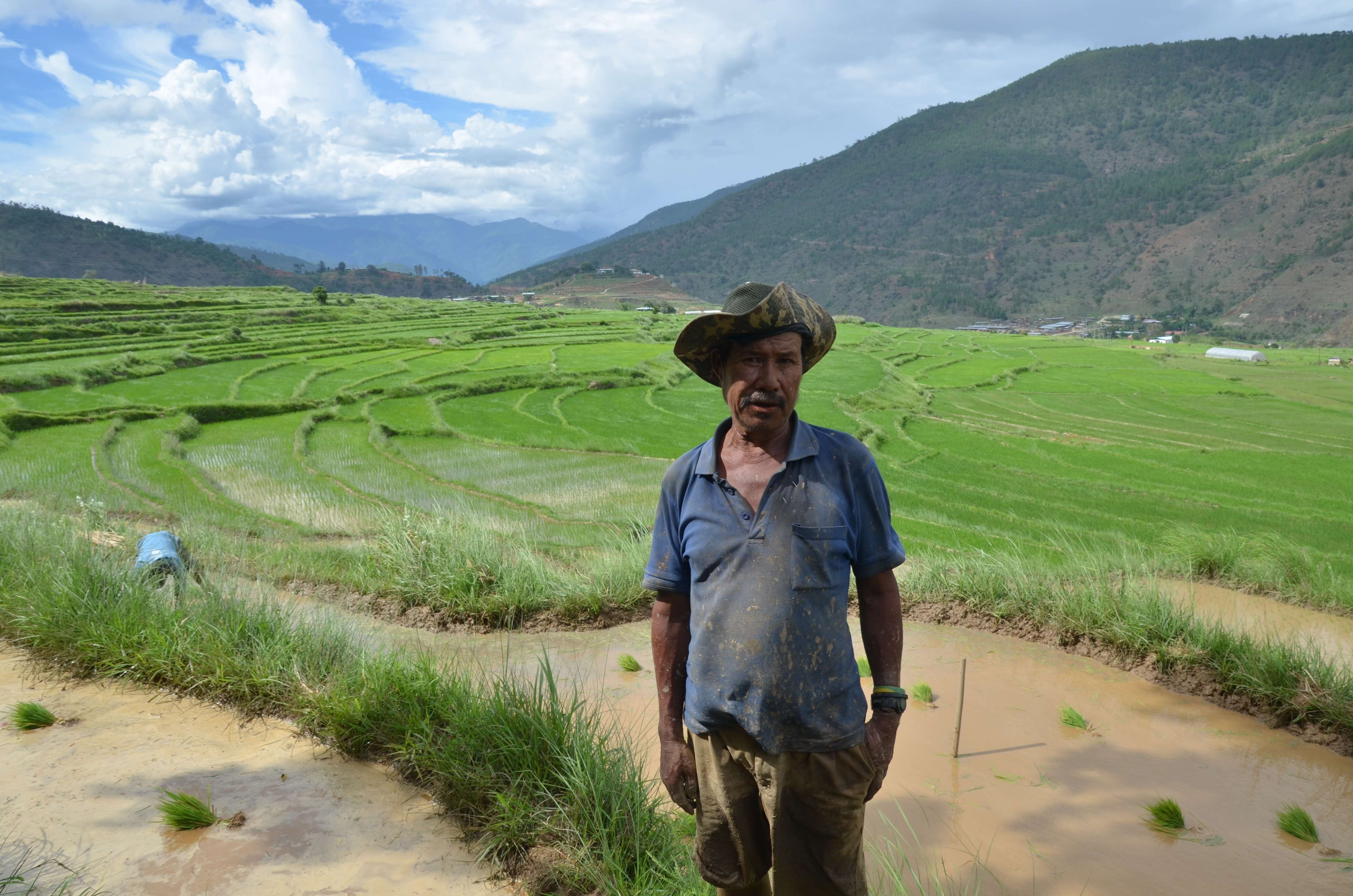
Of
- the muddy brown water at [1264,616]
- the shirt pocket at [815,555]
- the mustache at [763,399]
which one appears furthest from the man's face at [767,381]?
the muddy brown water at [1264,616]

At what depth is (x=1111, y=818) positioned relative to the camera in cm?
325

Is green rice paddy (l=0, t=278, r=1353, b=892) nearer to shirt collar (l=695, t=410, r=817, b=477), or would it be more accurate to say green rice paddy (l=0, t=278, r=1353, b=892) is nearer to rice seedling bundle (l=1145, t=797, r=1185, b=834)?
rice seedling bundle (l=1145, t=797, r=1185, b=834)

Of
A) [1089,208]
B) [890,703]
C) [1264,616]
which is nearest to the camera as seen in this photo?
[890,703]

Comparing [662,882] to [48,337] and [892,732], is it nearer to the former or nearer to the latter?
[892,732]

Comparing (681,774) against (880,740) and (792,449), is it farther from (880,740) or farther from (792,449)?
(792,449)

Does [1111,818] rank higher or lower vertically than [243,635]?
A: lower

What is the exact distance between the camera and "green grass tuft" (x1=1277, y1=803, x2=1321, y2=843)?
3.07 metres

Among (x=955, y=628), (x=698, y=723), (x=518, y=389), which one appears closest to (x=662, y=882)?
(x=698, y=723)

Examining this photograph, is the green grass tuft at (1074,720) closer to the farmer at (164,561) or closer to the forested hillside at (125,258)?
the farmer at (164,561)

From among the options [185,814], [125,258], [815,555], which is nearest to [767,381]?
[815,555]

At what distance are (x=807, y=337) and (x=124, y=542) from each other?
19.1 feet

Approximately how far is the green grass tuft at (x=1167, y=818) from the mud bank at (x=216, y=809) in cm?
267

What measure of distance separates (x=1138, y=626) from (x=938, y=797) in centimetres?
211

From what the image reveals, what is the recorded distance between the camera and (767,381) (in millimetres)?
1820
